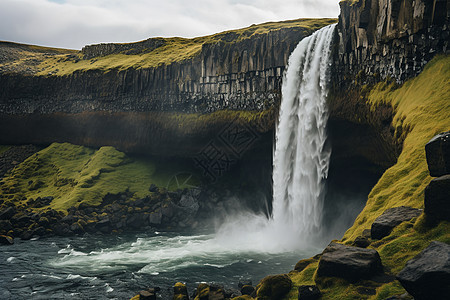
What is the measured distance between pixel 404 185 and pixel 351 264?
7027mm

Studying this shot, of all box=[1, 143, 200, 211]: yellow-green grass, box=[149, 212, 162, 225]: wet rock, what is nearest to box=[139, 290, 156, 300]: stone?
box=[149, 212, 162, 225]: wet rock

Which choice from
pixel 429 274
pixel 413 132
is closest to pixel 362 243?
pixel 429 274

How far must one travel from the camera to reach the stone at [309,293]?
44.2ft

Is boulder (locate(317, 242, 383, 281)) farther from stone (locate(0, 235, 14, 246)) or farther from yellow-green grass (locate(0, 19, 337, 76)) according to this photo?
stone (locate(0, 235, 14, 246))

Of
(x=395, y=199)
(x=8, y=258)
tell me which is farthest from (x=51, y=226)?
(x=395, y=199)

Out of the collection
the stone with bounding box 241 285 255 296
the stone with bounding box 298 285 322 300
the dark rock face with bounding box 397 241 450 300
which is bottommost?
the stone with bounding box 241 285 255 296

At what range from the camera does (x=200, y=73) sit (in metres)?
55.7

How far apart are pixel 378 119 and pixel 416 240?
61.5ft

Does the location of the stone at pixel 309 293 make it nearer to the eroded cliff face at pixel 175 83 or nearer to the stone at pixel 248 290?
the stone at pixel 248 290

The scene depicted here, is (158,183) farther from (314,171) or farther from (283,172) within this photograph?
(314,171)

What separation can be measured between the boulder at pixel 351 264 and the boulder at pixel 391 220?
2054 mm

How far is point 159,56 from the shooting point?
66.9 meters

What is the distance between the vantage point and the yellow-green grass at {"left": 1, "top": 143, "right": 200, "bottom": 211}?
55.1 meters

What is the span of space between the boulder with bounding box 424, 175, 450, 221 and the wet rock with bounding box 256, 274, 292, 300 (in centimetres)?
583
